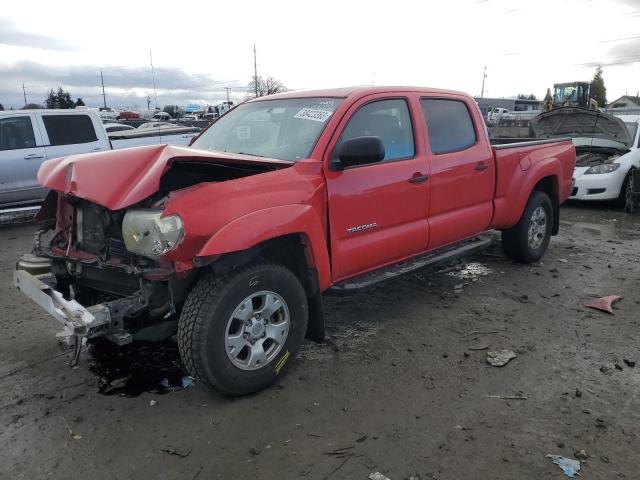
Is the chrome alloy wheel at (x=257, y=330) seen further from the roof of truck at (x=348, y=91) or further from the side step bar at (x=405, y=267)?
the roof of truck at (x=348, y=91)

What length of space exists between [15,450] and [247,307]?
1421mm

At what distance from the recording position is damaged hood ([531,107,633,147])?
9.91 meters

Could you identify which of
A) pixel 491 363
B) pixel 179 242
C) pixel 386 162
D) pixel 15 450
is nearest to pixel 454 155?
pixel 386 162

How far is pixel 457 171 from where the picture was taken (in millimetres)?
4543

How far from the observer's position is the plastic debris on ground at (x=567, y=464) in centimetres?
252

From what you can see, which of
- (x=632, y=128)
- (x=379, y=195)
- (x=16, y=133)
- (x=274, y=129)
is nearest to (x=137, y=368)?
(x=274, y=129)

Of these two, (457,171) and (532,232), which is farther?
(532,232)

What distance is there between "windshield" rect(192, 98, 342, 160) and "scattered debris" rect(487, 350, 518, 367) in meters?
1.97

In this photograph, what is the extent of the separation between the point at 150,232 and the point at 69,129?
23.7 feet

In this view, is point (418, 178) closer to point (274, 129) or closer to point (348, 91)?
point (348, 91)

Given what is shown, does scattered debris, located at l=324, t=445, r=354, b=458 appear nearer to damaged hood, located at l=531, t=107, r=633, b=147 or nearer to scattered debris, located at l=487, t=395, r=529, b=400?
scattered debris, located at l=487, t=395, r=529, b=400

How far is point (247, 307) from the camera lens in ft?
10.0

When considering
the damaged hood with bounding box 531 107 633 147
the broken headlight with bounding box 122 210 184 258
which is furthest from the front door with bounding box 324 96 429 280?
the damaged hood with bounding box 531 107 633 147

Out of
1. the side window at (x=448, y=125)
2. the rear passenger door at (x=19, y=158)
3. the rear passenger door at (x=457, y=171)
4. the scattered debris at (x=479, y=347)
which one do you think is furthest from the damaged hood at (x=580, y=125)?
the rear passenger door at (x=19, y=158)
